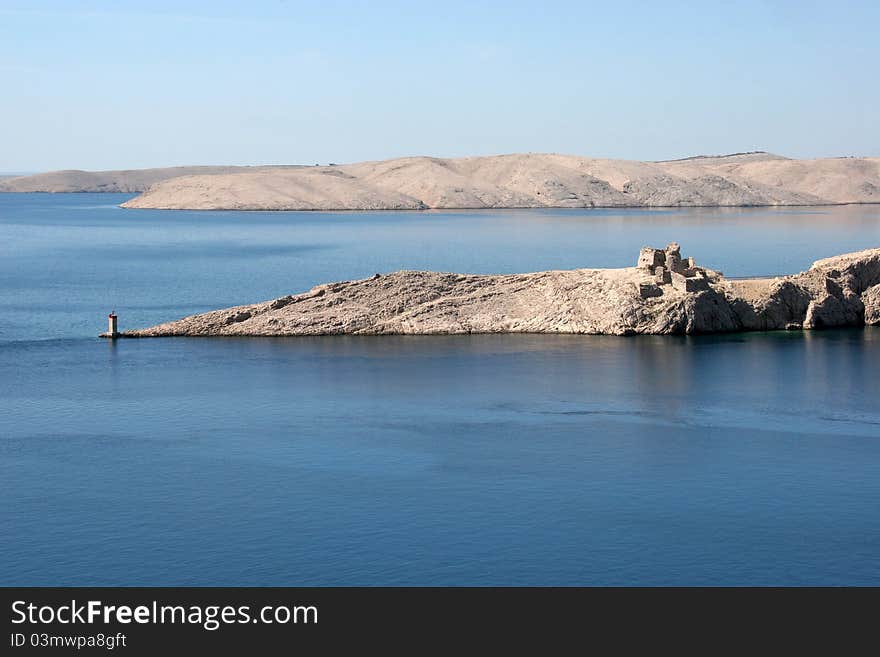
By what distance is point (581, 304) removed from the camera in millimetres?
60438

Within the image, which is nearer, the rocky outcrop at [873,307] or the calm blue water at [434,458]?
the calm blue water at [434,458]

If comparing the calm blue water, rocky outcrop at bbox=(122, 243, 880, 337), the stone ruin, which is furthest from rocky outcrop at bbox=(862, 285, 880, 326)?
the stone ruin

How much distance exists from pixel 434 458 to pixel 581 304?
2294 cm

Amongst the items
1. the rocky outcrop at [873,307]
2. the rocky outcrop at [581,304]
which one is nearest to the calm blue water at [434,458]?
the rocky outcrop at [581,304]

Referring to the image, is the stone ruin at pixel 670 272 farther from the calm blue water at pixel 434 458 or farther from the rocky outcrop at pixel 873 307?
the rocky outcrop at pixel 873 307

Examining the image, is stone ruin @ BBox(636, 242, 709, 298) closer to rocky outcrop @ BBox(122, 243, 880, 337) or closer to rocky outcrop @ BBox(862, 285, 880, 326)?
rocky outcrop @ BBox(122, 243, 880, 337)

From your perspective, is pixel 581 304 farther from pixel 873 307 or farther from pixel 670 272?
pixel 873 307

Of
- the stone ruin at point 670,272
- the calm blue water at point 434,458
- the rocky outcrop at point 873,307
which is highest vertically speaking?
the stone ruin at point 670,272

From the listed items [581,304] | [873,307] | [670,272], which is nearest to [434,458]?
[581,304]

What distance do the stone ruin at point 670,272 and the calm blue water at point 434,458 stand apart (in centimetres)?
272

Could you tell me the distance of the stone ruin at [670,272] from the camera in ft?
194

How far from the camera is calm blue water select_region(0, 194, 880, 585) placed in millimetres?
29844

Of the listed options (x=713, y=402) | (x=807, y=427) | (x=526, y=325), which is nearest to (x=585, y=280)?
(x=526, y=325)
